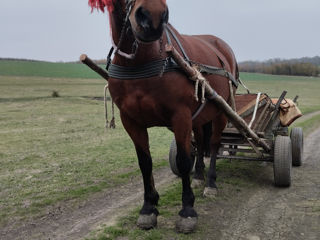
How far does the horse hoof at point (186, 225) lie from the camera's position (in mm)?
3643

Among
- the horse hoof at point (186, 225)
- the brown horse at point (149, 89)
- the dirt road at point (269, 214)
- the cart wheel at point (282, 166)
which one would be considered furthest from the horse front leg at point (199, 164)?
the horse hoof at point (186, 225)

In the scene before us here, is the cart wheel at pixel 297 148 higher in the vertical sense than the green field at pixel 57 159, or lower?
higher

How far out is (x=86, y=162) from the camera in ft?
24.1

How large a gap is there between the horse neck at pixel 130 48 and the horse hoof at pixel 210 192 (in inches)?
94.9

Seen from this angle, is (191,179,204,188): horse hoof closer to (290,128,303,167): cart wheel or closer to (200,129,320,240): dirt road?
(200,129,320,240): dirt road

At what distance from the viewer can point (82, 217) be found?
4.30 meters

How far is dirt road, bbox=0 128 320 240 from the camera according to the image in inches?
148

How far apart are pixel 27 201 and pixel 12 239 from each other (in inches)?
46.6

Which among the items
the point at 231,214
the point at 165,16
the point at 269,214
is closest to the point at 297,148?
the point at 269,214

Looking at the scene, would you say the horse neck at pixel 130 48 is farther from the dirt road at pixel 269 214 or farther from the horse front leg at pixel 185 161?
the dirt road at pixel 269 214

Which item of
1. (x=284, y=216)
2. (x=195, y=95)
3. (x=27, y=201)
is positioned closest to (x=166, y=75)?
(x=195, y=95)

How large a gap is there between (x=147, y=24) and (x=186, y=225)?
2.21 m

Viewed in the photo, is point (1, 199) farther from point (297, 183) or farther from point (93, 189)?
point (297, 183)

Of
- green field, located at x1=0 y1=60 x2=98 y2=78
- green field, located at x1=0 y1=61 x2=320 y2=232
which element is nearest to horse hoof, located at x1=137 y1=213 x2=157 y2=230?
green field, located at x1=0 y1=61 x2=320 y2=232
